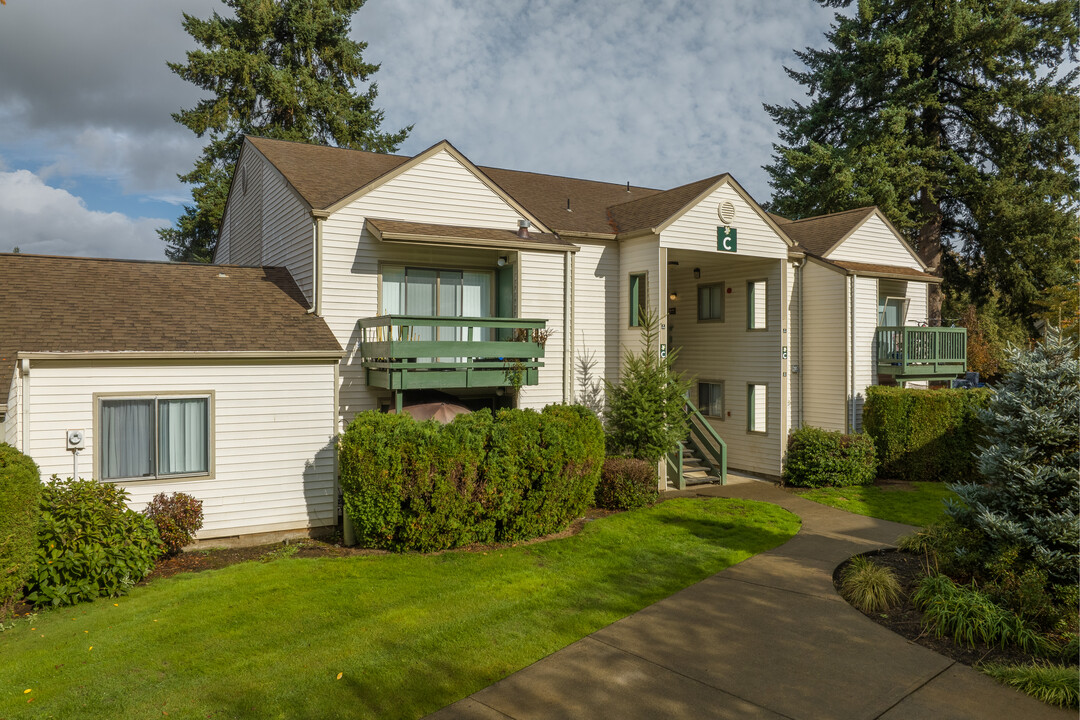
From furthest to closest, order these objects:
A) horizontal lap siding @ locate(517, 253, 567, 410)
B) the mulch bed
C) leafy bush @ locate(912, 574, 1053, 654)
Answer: horizontal lap siding @ locate(517, 253, 567, 410) < leafy bush @ locate(912, 574, 1053, 654) < the mulch bed

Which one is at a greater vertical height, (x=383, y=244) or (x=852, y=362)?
(x=383, y=244)

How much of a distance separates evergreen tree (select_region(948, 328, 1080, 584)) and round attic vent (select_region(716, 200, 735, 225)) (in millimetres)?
8834

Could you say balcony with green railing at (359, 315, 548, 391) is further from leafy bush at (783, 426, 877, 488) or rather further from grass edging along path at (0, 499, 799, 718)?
leafy bush at (783, 426, 877, 488)

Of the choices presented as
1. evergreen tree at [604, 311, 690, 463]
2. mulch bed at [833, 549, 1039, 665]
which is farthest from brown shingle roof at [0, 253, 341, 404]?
mulch bed at [833, 549, 1039, 665]

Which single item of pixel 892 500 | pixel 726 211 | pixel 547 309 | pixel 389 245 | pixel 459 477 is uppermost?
pixel 726 211

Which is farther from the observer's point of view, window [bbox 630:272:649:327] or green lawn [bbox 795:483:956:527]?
window [bbox 630:272:649:327]

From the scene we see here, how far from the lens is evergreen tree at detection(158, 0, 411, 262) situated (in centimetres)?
2944

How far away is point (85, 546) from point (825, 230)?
809 inches

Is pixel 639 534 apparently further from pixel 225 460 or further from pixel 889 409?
pixel 889 409

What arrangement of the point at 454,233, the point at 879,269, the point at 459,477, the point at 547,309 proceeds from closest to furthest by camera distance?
the point at 459,477 < the point at 454,233 < the point at 547,309 < the point at 879,269

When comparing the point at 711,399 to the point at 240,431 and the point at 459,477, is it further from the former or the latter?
the point at 240,431

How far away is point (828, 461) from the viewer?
1755 cm

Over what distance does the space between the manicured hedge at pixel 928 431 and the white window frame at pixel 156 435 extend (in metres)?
16.6

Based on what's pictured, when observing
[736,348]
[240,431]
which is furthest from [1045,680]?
[736,348]
